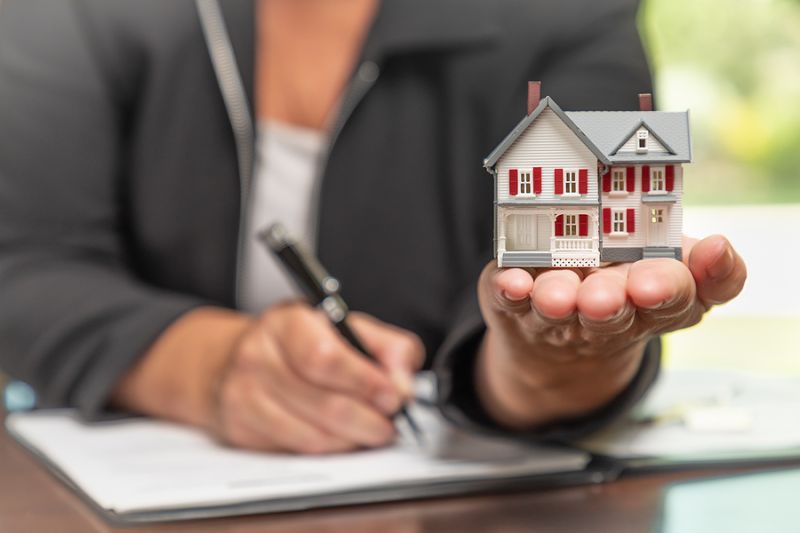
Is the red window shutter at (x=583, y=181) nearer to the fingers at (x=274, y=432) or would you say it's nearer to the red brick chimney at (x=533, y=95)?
the red brick chimney at (x=533, y=95)

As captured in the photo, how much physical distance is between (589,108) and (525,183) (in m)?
0.03

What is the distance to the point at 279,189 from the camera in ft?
2.34

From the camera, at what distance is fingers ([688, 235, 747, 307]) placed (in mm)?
259

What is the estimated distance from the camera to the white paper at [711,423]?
451 mm

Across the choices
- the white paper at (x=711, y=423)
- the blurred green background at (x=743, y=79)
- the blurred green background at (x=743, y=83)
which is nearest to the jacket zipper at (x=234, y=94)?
the white paper at (x=711, y=423)

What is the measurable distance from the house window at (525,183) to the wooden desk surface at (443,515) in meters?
0.15

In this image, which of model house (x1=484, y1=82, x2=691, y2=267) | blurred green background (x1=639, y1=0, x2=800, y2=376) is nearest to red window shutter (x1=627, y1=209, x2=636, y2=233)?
model house (x1=484, y1=82, x2=691, y2=267)

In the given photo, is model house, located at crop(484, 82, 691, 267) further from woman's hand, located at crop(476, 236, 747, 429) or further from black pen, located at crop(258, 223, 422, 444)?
black pen, located at crop(258, 223, 422, 444)

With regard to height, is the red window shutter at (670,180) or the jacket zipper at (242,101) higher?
the jacket zipper at (242,101)

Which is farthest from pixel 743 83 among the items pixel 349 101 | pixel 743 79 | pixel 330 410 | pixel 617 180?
pixel 617 180

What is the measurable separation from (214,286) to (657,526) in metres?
0.44

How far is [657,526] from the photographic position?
14.7 inches

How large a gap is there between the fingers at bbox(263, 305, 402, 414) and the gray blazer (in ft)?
0.57

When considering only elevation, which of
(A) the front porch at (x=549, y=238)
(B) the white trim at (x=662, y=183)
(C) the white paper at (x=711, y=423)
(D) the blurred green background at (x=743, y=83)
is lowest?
(C) the white paper at (x=711, y=423)
